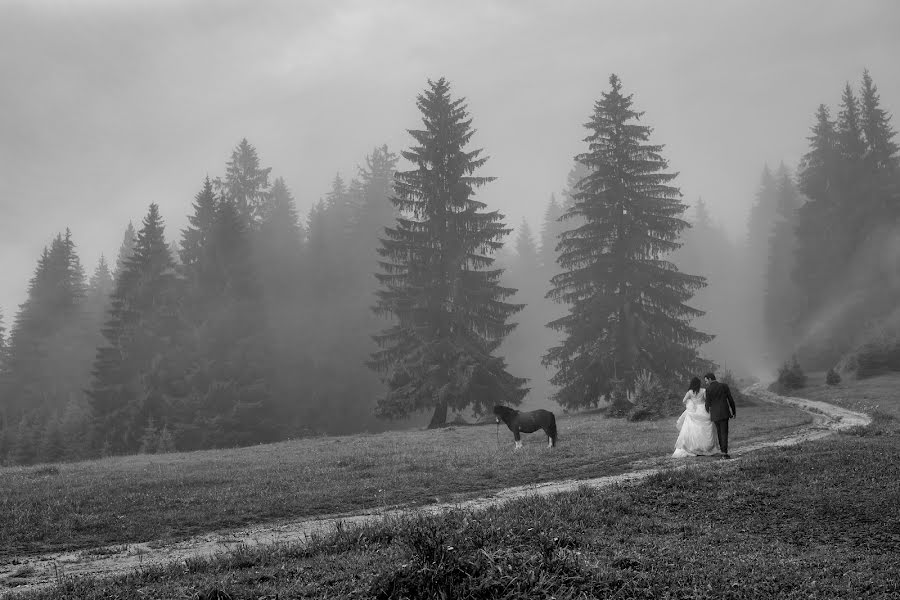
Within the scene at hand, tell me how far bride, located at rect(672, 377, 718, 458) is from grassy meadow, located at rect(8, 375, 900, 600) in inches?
236

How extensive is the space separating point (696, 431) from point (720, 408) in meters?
1.09

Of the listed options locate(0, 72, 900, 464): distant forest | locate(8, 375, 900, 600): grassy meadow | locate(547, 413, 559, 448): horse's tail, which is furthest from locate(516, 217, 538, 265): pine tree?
locate(8, 375, 900, 600): grassy meadow

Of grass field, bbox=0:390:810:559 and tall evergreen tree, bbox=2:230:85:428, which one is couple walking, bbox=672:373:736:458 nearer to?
grass field, bbox=0:390:810:559

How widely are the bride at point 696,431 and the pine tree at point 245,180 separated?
198ft

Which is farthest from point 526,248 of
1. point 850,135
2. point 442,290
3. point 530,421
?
point 530,421

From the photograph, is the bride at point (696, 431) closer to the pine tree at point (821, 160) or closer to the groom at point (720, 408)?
the groom at point (720, 408)

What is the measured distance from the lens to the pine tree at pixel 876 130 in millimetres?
58625

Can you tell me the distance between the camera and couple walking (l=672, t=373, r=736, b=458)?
59.1 ft

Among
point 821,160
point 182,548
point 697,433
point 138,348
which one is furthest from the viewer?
point 821,160

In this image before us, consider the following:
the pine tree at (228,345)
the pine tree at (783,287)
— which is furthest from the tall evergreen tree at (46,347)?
the pine tree at (783,287)

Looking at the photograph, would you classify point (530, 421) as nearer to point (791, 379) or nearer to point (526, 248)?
point (791, 379)

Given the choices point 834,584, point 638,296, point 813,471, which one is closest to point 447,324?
point 638,296

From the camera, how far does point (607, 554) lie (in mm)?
7785

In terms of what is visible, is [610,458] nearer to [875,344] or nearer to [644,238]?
[644,238]
